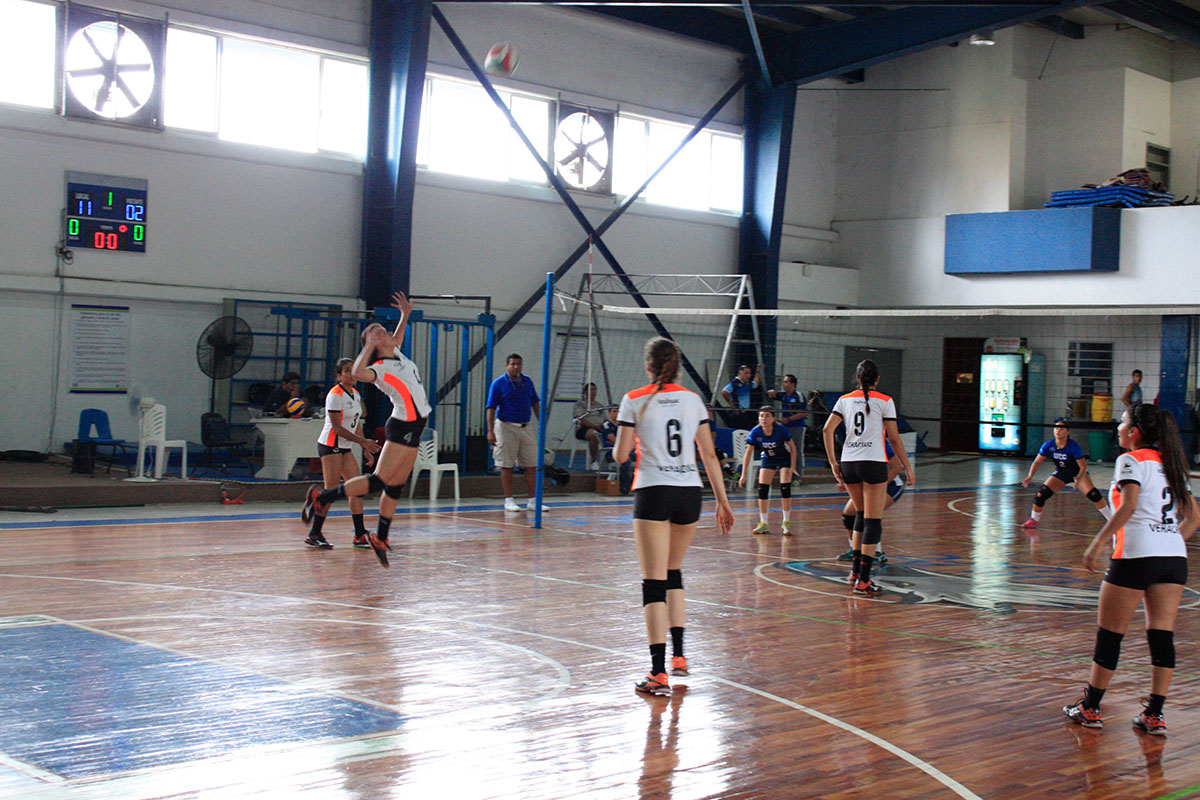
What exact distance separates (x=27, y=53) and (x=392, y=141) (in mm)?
4815

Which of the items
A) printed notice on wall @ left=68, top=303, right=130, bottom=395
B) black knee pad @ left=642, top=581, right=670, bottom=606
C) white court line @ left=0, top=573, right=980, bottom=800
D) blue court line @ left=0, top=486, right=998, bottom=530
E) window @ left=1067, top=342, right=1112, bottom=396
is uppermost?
window @ left=1067, top=342, right=1112, bottom=396

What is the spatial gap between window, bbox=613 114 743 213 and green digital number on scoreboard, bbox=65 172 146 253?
27.6 feet

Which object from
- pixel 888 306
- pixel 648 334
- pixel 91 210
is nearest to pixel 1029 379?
pixel 888 306

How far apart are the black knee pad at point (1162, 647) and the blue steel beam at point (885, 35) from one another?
13.7 metres

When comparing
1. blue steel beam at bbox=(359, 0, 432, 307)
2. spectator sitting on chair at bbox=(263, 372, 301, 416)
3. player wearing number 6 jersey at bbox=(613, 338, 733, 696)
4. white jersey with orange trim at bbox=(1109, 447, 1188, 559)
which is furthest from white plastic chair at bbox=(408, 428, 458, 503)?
white jersey with orange trim at bbox=(1109, 447, 1188, 559)

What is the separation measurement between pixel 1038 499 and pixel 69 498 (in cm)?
1094

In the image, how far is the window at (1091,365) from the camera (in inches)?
941

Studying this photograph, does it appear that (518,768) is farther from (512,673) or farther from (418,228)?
(418,228)

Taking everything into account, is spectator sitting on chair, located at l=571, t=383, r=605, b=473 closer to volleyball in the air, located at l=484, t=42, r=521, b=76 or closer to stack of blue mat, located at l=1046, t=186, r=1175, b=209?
volleyball in the air, located at l=484, t=42, r=521, b=76

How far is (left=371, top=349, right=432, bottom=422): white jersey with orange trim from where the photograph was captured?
30.3 feet

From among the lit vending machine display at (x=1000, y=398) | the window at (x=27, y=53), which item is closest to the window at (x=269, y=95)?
the window at (x=27, y=53)

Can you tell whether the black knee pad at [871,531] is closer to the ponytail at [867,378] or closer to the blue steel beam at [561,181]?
the ponytail at [867,378]

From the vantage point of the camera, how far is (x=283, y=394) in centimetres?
1533

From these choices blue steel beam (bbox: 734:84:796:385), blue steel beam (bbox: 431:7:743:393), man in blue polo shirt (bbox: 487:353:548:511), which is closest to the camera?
man in blue polo shirt (bbox: 487:353:548:511)
